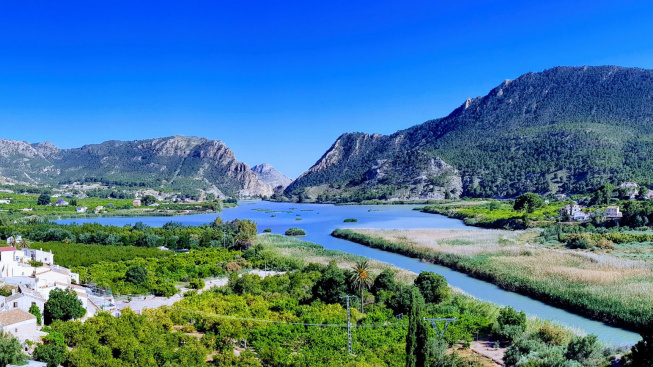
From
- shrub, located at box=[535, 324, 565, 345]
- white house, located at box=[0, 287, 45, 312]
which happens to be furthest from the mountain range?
white house, located at box=[0, 287, 45, 312]

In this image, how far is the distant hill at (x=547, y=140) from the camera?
378ft

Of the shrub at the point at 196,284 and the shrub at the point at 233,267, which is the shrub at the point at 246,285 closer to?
the shrub at the point at 196,284

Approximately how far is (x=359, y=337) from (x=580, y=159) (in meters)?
118

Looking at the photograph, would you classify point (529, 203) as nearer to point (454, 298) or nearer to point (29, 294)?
point (454, 298)

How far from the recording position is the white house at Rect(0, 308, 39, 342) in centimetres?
2017

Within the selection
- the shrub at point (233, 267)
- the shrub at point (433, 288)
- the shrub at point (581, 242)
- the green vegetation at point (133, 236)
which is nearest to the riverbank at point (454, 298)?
the shrub at point (433, 288)

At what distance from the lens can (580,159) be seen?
118 meters

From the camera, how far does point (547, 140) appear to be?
137625mm

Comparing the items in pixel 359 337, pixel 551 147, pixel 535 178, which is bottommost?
pixel 359 337

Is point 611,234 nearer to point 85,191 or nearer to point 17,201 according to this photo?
point 17,201

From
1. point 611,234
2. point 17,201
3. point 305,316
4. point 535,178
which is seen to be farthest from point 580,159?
point 17,201

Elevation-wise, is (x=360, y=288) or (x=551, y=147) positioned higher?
(x=551, y=147)

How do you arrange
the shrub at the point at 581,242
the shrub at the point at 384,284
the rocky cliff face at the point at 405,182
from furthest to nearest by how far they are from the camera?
1. the rocky cliff face at the point at 405,182
2. the shrub at the point at 581,242
3. the shrub at the point at 384,284

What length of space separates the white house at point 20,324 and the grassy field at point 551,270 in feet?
91.0
